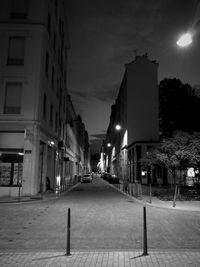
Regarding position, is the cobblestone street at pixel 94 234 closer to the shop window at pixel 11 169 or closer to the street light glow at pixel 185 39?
the street light glow at pixel 185 39

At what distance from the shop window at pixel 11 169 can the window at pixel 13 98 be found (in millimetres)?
3850

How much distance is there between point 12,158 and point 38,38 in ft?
36.4

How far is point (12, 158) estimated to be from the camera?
2200cm

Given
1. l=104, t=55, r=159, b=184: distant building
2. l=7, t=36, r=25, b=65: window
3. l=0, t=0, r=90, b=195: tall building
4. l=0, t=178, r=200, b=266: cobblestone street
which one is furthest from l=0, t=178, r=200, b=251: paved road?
l=104, t=55, r=159, b=184: distant building

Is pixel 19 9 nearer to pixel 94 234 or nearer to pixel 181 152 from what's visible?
pixel 181 152

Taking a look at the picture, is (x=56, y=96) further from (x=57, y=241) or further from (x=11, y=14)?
(x=57, y=241)

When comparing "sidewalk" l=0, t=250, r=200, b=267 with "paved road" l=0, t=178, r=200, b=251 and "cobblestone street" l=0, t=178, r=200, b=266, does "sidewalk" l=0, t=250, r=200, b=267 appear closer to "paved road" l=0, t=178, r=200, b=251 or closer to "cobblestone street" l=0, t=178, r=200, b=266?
"cobblestone street" l=0, t=178, r=200, b=266

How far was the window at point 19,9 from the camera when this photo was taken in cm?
2397

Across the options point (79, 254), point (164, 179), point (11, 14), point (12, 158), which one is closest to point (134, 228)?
point (79, 254)

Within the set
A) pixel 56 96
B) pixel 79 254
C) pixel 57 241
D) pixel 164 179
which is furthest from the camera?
pixel 164 179

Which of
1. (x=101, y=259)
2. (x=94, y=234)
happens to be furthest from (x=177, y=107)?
(x=101, y=259)

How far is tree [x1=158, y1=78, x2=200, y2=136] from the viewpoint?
141 ft

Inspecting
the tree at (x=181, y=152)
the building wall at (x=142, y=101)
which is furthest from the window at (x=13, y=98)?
the building wall at (x=142, y=101)

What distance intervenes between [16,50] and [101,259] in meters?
21.7
